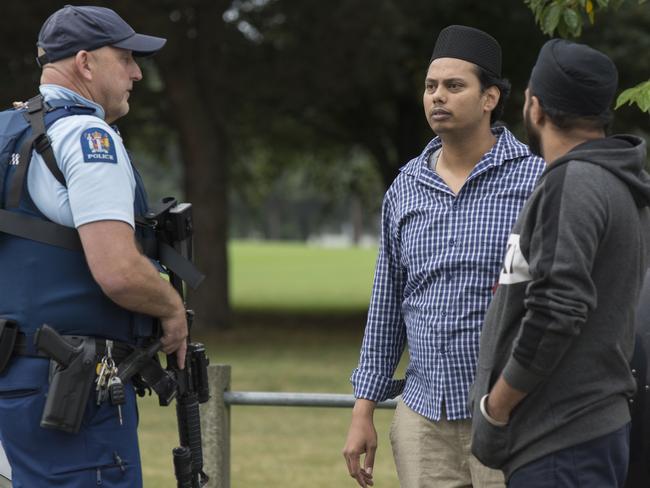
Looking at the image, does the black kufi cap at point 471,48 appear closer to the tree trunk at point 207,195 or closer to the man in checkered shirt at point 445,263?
the man in checkered shirt at point 445,263

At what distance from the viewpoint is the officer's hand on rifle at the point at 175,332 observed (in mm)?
3895

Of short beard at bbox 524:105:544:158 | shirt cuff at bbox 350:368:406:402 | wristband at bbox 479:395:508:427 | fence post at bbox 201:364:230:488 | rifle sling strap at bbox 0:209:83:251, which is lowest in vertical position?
fence post at bbox 201:364:230:488

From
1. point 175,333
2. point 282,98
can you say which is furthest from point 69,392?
point 282,98

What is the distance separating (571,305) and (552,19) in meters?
2.60

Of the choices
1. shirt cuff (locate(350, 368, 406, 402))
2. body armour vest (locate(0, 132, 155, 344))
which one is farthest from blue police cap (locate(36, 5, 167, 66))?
shirt cuff (locate(350, 368, 406, 402))

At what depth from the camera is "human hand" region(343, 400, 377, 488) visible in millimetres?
3863

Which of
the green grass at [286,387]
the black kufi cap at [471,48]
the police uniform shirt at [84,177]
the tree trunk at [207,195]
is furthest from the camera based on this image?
the tree trunk at [207,195]

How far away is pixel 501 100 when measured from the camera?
392 centimetres

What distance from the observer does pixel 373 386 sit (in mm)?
3953

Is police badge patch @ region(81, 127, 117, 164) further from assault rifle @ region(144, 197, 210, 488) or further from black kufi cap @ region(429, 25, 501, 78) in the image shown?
black kufi cap @ region(429, 25, 501, 78)

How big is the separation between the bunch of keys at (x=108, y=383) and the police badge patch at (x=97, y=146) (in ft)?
1.78

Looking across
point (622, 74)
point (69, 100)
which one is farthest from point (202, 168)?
point (69, 100)

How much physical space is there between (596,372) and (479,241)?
2.42ft

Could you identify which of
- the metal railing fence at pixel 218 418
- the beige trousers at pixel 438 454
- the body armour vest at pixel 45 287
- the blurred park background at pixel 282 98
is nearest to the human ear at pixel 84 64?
the body armour vest at pixel 45 287
